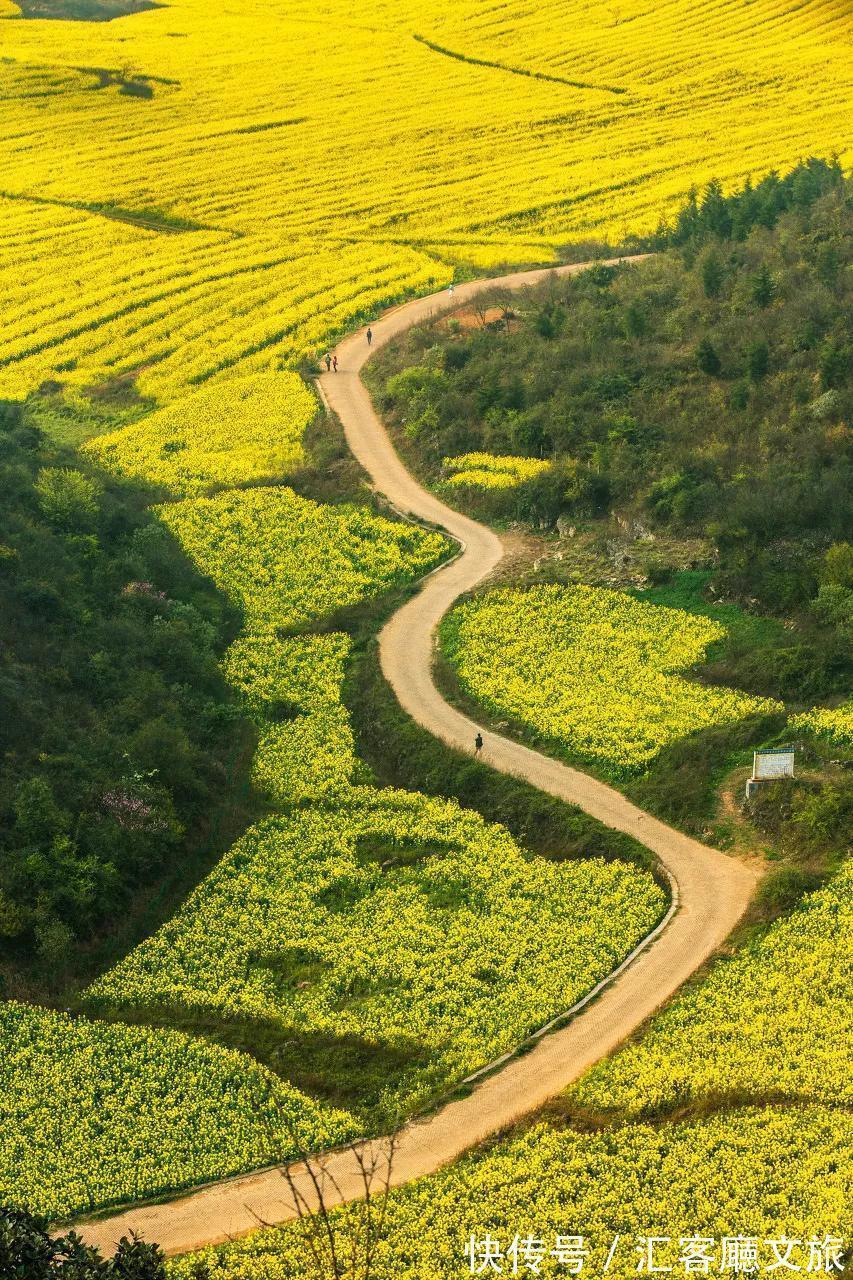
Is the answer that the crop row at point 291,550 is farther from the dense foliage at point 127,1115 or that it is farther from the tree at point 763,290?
the dense foliage at point 127,1115

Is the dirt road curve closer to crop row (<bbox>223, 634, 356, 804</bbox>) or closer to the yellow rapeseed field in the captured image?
crop row (<bbox>223, 634, 356, 804</bbox>)

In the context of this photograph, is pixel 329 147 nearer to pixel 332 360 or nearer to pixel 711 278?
pixel 332 360

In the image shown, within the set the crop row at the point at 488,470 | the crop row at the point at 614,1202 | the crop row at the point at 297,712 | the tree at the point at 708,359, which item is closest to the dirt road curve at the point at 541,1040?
the crop row at the point at 614,1202

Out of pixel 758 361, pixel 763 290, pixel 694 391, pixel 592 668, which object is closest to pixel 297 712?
pixel 592 668

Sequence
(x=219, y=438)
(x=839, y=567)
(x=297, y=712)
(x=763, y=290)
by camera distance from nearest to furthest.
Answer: (x=839, y=567) → (x=297, y=712) → (x=763, y=290) → (x=219, y=438)

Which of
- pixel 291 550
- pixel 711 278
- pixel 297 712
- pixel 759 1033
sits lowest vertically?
pixel 297 712

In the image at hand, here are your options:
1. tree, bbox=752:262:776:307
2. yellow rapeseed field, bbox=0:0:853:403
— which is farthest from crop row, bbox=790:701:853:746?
A: yellow rapeseed field, bbox=0:0:853:403
